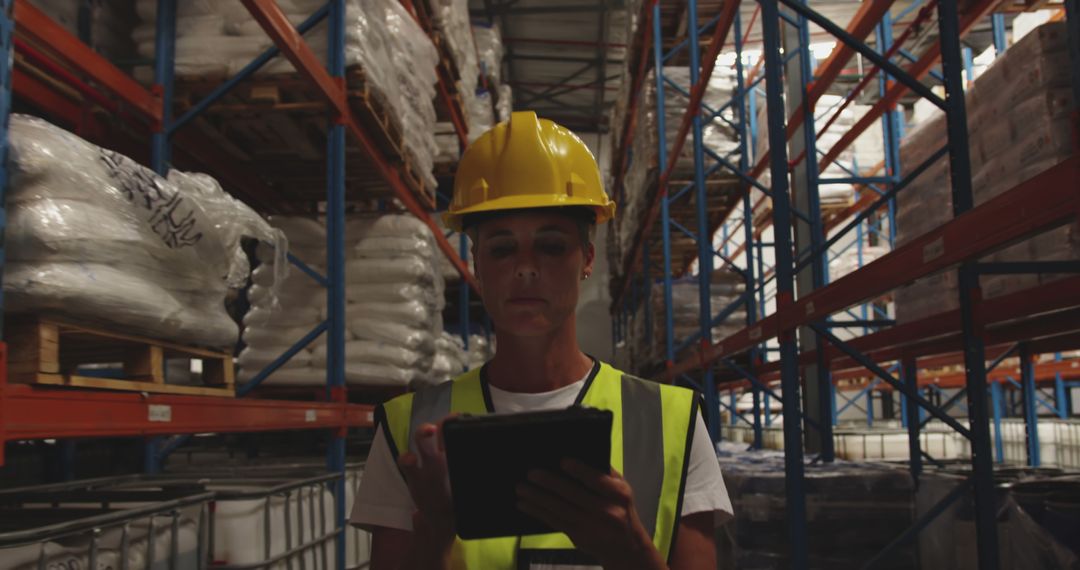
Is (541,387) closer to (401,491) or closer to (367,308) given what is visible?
(401,491)

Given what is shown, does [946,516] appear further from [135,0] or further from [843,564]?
[135,0]

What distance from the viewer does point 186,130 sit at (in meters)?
5.14

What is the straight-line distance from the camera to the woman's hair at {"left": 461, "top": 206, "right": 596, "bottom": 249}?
162 cm

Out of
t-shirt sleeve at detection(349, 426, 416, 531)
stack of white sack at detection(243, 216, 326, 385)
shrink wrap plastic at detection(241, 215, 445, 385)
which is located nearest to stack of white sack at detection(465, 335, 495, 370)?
shrink wrap plastic at detection(241, 215, 445, 385)

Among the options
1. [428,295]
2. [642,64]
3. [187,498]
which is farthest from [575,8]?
[187,498]

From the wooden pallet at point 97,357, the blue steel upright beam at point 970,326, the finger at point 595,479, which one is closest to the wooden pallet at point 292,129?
the wooden pallet at point 97,357

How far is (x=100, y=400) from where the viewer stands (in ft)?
7.37

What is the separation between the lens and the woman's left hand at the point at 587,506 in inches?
45.4

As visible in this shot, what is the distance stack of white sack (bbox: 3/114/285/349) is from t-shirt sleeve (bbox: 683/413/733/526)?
5.95 feet

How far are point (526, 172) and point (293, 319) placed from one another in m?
4.28

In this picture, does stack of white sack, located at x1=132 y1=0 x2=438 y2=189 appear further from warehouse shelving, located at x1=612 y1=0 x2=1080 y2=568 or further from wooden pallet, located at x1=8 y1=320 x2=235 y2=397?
warehouse shelving, located at x1=612 y1=0 x2=1080 y2=568

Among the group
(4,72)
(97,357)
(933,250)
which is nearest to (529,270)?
(4,72)

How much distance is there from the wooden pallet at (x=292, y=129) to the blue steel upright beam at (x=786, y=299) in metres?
2.54

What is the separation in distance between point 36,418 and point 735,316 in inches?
345
